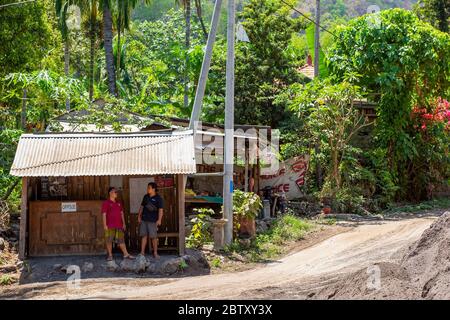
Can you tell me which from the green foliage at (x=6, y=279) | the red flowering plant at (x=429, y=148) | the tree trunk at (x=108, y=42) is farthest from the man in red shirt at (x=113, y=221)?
the red flowering plant at (x=429, y=148)

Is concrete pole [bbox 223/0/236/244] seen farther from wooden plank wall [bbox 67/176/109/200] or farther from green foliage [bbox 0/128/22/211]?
green foliage [bbox 0/128/22/211]

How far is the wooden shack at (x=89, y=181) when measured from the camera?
55.4 ft

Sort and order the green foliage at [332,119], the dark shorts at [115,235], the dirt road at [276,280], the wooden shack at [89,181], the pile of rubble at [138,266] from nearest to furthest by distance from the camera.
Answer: the dirt road at [276,280] < the pile of rubble at [138,266] < the dark shorts at [115,235] < the wooden shack at [89,181] < the green foliage at [332,119]

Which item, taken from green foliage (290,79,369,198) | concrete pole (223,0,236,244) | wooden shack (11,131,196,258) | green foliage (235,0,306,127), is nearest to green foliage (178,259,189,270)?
wooden shack (11,131,196,258)

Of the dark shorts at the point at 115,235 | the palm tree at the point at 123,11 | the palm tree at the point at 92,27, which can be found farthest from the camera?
the palm tree at the point at 92,27

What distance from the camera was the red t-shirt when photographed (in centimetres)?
1662

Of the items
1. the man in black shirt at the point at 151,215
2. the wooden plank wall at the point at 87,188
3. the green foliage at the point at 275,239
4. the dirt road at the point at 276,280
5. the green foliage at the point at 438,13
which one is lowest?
the dirt road at the point at 276,280

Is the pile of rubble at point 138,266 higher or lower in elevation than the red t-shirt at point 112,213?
lower

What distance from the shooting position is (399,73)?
94.6 feet

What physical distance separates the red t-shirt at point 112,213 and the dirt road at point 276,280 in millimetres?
1623

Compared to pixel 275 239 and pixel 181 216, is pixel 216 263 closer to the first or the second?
pixel 181 216

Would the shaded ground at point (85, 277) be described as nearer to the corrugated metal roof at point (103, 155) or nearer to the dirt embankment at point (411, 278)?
the corrugated metal roof at point (103, 155)

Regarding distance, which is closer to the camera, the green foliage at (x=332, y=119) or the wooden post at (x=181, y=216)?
the wooden post at (x=181, y=216)
